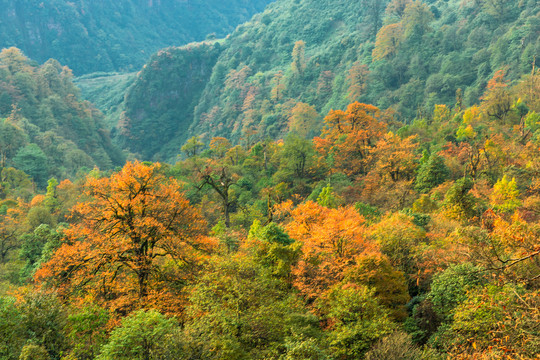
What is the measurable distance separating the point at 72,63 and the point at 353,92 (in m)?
167

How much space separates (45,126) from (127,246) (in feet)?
329

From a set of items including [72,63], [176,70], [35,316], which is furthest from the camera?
[72,63]

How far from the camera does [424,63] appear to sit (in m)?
95.1

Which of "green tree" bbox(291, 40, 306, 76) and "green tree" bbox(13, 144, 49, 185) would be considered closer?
"green tree" bbox(13, 144, 49, 185)

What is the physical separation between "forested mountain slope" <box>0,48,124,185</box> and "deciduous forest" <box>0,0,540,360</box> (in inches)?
21.6

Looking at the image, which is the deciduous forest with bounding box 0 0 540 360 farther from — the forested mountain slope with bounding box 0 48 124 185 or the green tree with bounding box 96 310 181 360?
the forested mountain slope with bounding box 0 48 124 185

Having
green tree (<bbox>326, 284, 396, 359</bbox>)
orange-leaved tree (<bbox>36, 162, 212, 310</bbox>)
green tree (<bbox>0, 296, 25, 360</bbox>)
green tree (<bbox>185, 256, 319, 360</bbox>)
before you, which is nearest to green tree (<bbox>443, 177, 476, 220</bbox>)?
green tree (<bbox>326, 284, 396, 359</bbox>)

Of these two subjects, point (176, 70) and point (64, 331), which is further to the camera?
point (176, 70)

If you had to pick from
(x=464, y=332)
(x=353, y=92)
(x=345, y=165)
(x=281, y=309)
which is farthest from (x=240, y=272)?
(x=353, y=92)

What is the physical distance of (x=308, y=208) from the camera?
32.4 metres

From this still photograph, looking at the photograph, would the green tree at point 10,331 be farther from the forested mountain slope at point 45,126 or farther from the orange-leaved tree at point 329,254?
the forested mountain slope at point 45,126

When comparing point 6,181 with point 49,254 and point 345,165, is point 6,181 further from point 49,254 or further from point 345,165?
point 345,165

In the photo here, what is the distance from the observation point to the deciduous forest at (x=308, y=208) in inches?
661

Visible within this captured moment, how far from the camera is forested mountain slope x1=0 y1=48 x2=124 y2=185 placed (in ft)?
278
